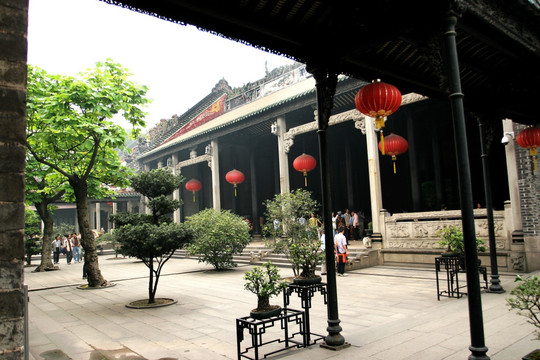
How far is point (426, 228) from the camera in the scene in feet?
36.4

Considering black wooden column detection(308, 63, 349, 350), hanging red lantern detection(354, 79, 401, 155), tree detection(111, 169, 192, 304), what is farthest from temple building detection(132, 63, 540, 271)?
tree detection(111, 169, 192, 304)

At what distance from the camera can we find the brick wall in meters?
2.39

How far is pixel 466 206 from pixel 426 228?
325 inches

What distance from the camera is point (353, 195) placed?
16.8m

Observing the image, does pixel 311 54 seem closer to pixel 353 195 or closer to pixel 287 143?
pixel 287 143

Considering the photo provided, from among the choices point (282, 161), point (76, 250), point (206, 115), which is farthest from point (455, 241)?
point (76, 250)

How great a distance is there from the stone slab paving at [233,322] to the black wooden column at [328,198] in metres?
0.21

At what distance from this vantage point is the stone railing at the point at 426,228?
991 cm

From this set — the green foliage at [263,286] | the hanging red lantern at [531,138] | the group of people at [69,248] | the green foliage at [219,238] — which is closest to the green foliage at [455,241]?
the hanging red lantern at [531,138]

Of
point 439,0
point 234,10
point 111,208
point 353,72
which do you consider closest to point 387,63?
point 353,72

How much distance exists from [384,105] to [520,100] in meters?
3.34

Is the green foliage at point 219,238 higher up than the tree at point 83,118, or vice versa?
the tree at point 83,118

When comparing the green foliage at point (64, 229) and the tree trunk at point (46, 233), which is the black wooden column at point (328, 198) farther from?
the green foliage at point (64, 229)

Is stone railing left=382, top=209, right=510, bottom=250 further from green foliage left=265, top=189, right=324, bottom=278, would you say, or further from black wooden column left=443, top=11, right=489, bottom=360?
black wooden column left=443, top=11, right=489, bottom=360
